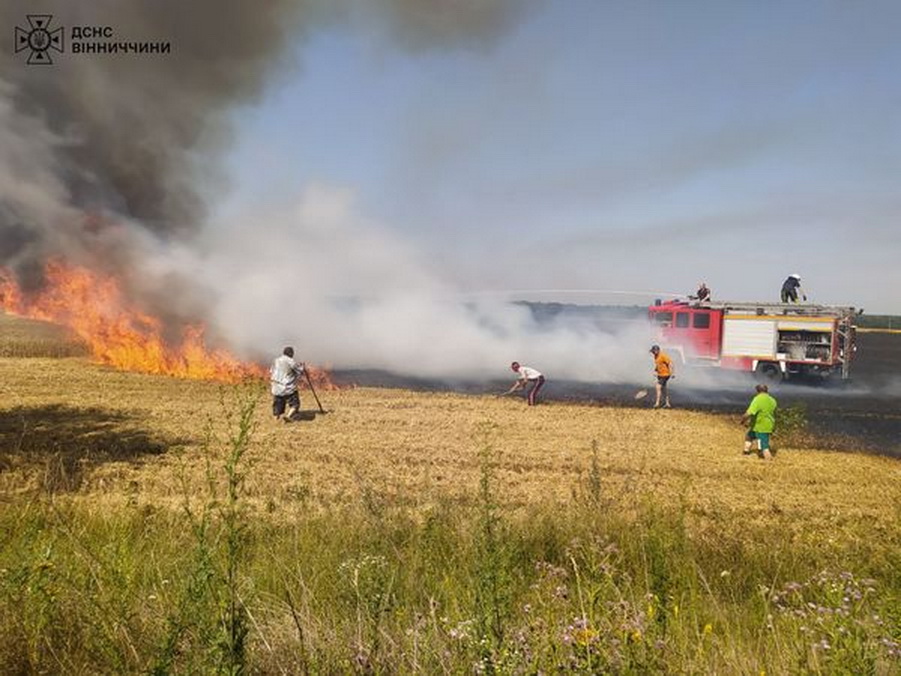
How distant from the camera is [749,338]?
22703 mm

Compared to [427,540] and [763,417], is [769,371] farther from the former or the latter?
[427,540]

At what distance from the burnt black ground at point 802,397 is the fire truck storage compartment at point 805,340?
4.21 ft

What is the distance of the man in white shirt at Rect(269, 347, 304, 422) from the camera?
14.0 metres

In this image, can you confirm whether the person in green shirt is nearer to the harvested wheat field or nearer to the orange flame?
the harvested wheat field

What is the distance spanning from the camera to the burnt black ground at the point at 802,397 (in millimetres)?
14620

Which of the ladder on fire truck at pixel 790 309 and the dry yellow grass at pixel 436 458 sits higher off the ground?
the ladder on fire truck at pixel 790 309

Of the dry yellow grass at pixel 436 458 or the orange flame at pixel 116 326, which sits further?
the orange flame at pixel 116 326

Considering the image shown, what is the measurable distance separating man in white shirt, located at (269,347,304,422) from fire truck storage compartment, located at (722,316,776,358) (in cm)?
1726

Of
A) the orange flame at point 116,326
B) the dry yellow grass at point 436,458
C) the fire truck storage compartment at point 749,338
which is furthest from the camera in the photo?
the fire truck storage compartment at point 749,338

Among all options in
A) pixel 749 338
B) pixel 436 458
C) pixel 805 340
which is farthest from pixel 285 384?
pixel 805 340

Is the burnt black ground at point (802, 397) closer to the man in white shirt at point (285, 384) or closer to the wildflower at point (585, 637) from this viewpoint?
the man in white shirt at point (285, 384)

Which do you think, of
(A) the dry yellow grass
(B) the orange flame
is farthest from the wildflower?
(B) the orange flame

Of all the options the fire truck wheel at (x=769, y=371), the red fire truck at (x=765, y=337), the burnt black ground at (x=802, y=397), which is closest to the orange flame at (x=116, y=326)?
the burnt black ground at (x=802, y=397)

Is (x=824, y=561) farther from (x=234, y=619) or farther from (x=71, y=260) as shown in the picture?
(x=71, y=260)
